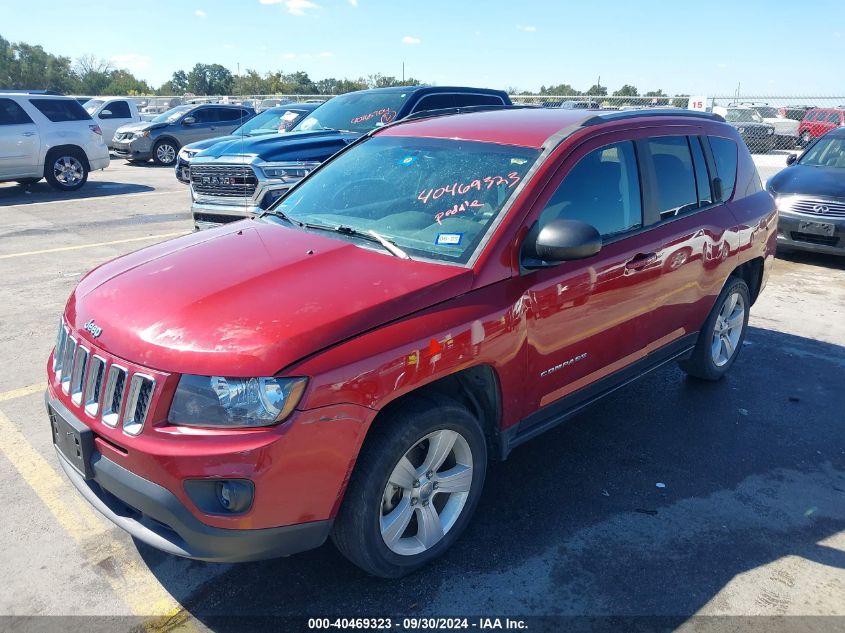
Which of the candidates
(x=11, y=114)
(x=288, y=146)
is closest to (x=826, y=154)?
(x=288, y=146)

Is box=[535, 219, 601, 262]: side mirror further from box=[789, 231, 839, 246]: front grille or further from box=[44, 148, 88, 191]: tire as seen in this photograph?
box=[44, 148, 88, 191]: tire

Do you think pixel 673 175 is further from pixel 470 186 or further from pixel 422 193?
pixel 422 193

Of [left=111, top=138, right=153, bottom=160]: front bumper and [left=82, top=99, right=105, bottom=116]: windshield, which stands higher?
[left=82, top=99, right=105, bottom=116]: windshield

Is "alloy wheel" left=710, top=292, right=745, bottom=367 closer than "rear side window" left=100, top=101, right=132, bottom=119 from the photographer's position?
Yes

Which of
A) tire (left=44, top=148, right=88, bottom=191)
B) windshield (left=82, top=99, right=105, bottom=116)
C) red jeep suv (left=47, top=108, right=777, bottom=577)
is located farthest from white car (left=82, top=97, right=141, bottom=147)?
red jeep suv (left=47, top=108, right=777, bottom=577)

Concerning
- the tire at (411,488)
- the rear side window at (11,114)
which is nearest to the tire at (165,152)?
the rear side window at (11,114)

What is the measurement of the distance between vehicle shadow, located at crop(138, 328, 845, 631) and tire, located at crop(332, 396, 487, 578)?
148 mm

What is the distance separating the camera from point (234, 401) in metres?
2.41

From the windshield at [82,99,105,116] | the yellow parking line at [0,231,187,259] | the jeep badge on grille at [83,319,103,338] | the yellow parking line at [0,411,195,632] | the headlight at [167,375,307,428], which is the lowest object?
the yellow parking line at [0,411,195,632]

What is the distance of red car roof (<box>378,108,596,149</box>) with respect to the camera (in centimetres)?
356

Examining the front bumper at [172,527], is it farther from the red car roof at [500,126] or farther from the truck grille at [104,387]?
the red car roof at [500,126]

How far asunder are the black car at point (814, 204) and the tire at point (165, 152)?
52.8 feet

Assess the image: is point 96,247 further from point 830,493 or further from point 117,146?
point 117,146

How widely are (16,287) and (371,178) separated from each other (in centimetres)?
517
